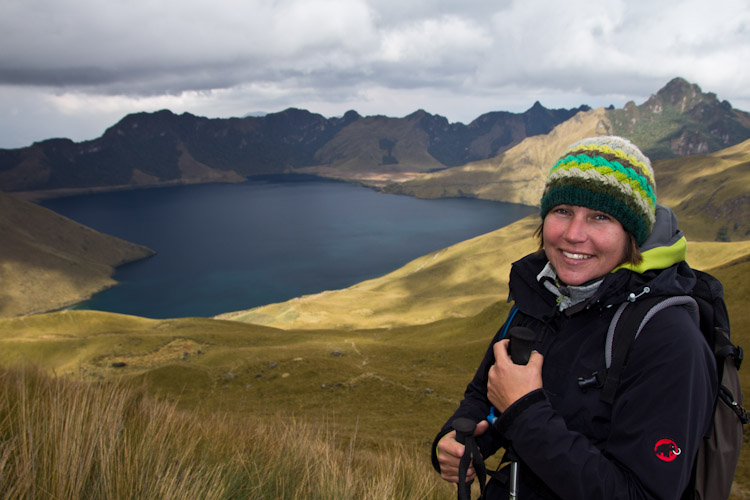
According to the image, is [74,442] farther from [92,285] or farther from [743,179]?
[743,179]

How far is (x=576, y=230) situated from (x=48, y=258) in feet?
570

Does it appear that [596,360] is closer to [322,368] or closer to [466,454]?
[466,454]

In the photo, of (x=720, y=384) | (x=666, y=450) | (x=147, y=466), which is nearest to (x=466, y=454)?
(x=666, y=450)

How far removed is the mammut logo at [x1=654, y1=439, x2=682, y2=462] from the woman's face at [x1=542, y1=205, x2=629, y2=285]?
1.03m

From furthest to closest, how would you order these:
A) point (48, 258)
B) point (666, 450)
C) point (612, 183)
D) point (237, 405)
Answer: point (48, 258), point (237, 405), point (612, 183), point (666, 450)

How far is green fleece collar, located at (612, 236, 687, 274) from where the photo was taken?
8.82 feet

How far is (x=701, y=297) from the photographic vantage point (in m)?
2.60

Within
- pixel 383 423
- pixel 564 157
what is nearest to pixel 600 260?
pixel 564 157

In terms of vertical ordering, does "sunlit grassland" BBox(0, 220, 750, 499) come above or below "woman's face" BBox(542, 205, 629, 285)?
below

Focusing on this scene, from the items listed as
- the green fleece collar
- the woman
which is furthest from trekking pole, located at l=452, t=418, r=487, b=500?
the green fleece collar

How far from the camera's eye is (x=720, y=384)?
2.38 m

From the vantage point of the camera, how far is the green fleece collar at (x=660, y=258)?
8.82ft

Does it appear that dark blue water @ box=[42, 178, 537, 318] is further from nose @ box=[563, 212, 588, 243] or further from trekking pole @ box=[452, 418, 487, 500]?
nose @ box=[563, 212, 588, 243]

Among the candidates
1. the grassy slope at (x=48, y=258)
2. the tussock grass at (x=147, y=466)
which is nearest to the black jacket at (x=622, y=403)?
the tussock grass at (x=147, y=466)
